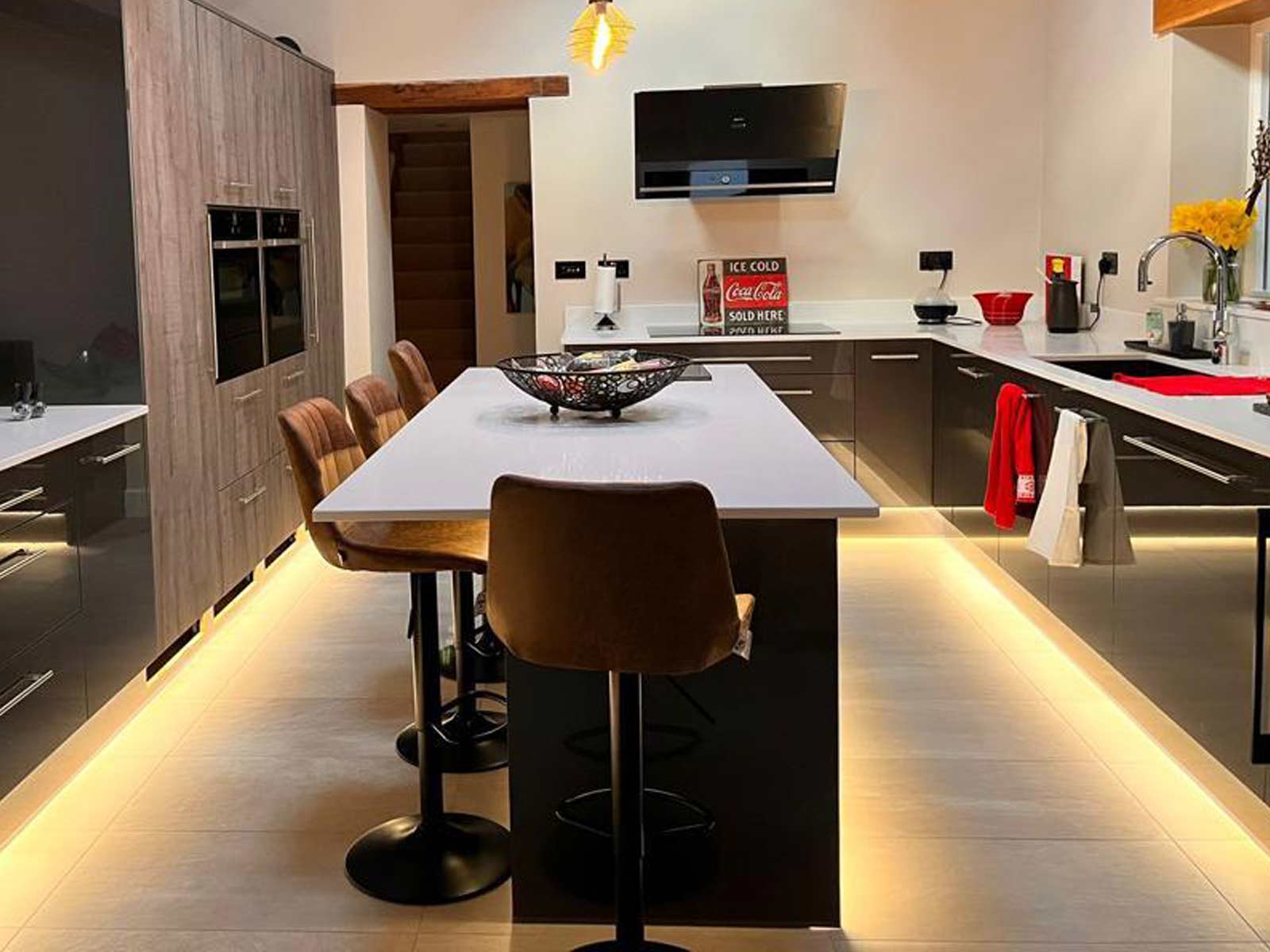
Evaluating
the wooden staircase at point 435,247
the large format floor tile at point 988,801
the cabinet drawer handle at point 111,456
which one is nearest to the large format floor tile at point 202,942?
the large format floor tile at point 988,801

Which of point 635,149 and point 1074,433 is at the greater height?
point 635,149

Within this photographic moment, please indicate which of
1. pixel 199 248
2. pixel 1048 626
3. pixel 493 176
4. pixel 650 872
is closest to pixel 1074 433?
pixel 1048 626

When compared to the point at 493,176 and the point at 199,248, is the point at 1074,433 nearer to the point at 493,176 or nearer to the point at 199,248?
the point at 199,248

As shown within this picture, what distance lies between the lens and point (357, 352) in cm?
670

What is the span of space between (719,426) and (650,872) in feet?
3.59

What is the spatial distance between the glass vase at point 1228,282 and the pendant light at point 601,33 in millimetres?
2042

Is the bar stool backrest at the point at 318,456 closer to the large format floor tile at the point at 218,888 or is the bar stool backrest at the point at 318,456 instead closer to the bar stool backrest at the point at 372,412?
the bar stool backrest at the point at 372,412

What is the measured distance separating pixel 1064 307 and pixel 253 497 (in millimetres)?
3284

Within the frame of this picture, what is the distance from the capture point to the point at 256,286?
200 inches

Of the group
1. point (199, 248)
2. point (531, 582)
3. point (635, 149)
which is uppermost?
point (635, 149)

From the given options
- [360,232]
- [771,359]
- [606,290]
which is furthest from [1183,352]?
[360,232]

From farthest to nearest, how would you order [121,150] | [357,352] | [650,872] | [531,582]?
[357,352]
[121,150]
[650,872]
[531,582]

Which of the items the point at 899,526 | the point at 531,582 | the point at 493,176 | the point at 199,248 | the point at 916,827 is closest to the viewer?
the point at 531,582

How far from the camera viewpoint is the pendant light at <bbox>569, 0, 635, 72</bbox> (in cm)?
435
